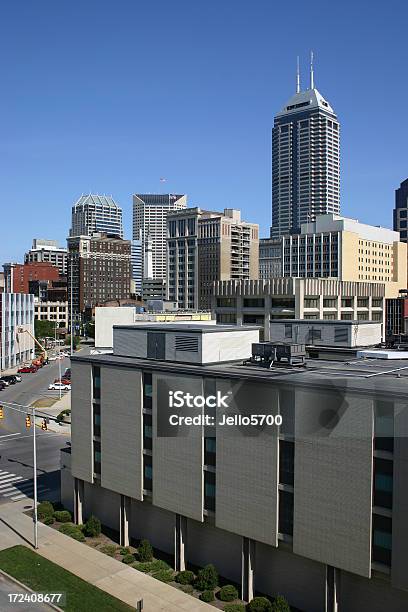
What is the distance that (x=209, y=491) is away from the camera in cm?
3634

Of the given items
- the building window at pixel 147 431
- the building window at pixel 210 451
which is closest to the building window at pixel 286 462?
the building window at pixel 210 451

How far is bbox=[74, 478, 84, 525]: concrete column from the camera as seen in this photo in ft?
150

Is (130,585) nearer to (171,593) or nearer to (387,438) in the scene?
(171,593)

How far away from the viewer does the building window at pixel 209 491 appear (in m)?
36.2

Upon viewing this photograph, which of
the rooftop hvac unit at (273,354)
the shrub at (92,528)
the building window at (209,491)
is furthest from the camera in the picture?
the shrub at (92,528)

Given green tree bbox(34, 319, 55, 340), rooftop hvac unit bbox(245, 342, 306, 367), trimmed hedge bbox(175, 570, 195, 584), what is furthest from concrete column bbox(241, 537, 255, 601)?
green tree bbox(34, 319, 55, 340)

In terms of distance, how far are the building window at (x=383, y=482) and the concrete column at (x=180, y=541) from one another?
14396 mm

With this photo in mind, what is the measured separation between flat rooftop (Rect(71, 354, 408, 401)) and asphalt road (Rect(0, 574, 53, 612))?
604 inches

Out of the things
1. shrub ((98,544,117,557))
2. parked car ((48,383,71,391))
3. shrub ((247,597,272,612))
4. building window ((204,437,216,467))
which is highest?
building window ((204,437,216,467))

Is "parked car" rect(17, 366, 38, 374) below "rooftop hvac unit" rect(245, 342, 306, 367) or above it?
below

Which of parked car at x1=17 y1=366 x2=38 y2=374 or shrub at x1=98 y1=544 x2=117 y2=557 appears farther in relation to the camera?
parked car at x1=17 y1=366 x2=38 y2=374

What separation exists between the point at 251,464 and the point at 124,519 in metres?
13.1

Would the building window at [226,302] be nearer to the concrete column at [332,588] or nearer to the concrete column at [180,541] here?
the concrete column at [180,541]

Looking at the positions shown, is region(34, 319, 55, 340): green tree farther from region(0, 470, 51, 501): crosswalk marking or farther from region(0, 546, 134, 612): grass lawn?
region(0, 546, 134, 612): grass lawn
